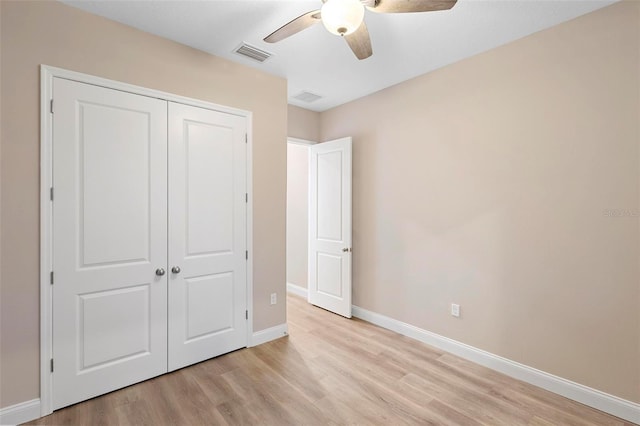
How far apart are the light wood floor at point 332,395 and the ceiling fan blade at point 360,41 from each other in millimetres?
2404

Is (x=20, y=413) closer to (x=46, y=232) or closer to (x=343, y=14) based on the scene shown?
(x=46, y=232)

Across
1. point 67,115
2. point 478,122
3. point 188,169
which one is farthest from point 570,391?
point 67,115

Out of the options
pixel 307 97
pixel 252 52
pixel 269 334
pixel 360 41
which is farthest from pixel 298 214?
pixel 360 41

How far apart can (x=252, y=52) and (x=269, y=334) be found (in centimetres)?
274

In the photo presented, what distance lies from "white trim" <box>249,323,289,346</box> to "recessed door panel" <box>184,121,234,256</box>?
94cm

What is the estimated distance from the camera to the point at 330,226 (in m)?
4.09

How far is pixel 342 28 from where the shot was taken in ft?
4.88

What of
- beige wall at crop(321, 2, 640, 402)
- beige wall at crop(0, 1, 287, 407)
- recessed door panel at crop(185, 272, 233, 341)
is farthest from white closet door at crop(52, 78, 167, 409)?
beige wall at crop(321, 2, 640, 402)

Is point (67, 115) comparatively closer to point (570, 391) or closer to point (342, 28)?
point (342, 28)

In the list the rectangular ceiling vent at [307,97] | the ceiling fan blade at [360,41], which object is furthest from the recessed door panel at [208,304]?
the rectangular ceiling vent at [307,97]

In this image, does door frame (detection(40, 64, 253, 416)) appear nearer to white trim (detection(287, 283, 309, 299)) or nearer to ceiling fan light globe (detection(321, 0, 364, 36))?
ceiling fan light globe (detection(321, 0, 364, 36))

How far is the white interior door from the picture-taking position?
3.88 metres

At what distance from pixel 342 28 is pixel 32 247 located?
7.69 feet

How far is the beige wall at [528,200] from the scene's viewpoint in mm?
2107
